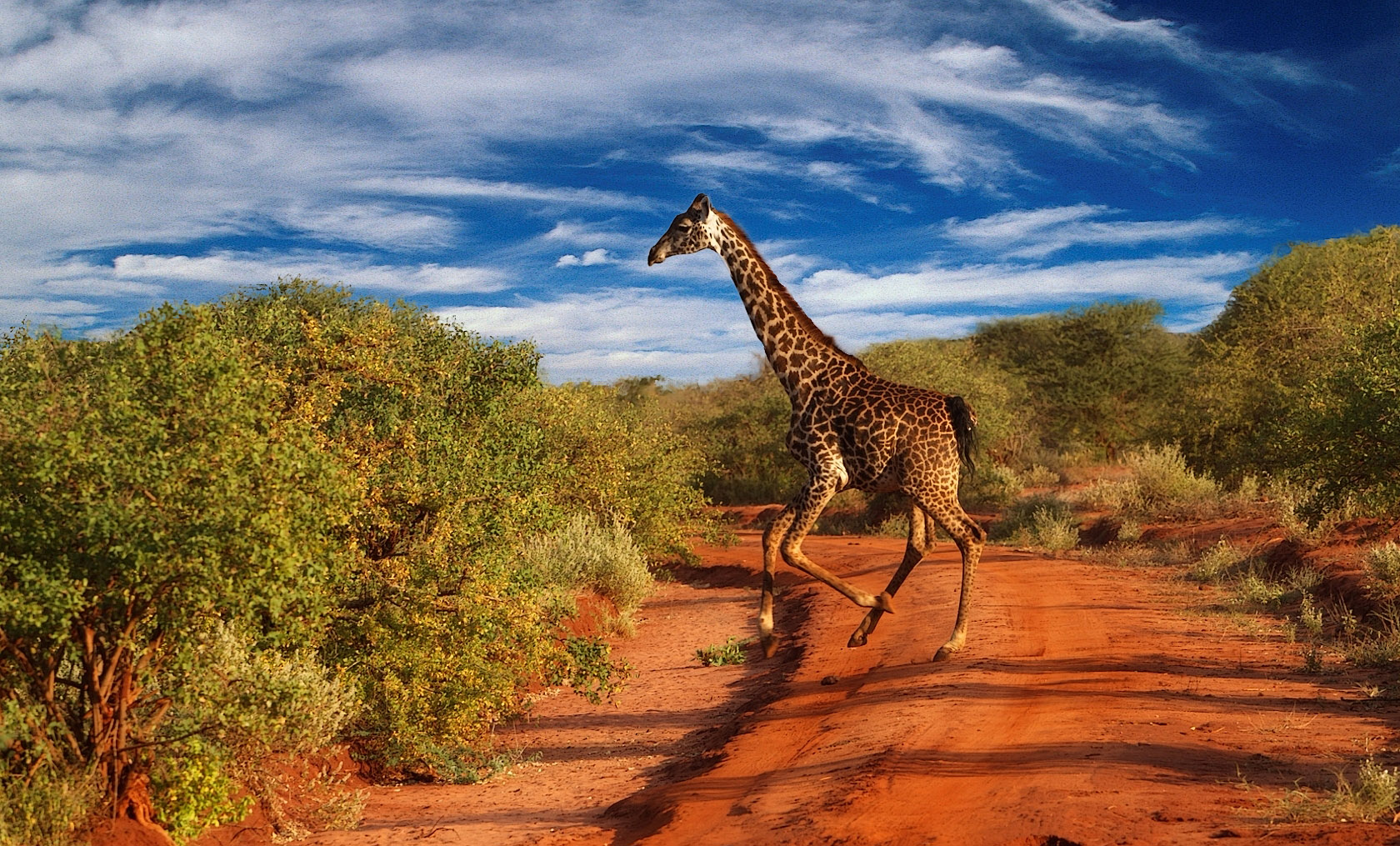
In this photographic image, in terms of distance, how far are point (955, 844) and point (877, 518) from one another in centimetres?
2011

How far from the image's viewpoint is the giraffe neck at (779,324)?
34.8ft

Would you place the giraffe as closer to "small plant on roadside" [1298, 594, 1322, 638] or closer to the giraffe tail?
the giraffe tail

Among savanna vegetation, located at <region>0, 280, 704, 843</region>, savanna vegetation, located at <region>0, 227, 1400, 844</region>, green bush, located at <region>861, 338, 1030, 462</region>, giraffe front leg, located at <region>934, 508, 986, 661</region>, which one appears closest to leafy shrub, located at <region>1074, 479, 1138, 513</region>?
green bush, located at <region>861, 338, 1030, 462</region>

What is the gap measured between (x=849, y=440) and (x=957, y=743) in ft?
11.4

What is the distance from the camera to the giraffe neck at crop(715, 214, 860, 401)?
34.8 feet

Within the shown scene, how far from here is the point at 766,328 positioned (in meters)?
10.9

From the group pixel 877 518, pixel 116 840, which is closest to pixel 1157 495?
pixel 877 518

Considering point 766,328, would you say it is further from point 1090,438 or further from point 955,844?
point 1090,438

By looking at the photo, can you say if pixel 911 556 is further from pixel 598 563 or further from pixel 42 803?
pixel 42 803

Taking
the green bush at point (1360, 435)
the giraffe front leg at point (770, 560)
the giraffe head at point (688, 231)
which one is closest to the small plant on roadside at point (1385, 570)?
the green bush at point (1360, 435)

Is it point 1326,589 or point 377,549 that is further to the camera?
point 1326,589

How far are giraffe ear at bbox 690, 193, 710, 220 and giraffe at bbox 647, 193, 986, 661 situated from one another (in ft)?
0.04

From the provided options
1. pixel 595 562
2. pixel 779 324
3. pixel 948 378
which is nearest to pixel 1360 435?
pixel 779 324

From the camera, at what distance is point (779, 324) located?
10844 mm
